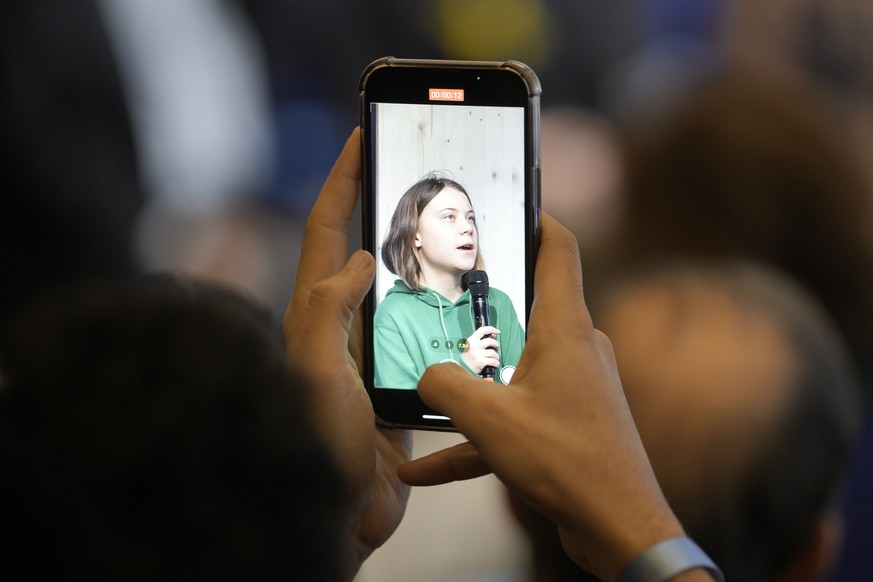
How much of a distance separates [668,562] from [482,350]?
35cm

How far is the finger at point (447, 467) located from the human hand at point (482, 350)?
0.28ft

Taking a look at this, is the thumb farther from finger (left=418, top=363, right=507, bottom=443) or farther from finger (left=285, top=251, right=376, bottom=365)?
finger (left=418, top=363, right=507, bottom=443)

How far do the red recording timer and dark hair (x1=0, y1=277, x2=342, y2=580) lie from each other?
604 mm

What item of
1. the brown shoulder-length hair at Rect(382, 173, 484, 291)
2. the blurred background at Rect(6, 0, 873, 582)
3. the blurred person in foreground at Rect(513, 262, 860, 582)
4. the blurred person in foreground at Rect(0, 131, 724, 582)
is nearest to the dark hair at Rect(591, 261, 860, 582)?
the blurred person in foreground at Rect(513, 262, 860, 582)

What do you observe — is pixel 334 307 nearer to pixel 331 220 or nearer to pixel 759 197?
pixel 331 220

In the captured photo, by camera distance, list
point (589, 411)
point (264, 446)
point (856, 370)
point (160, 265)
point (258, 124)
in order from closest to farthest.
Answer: point (264, 446), point (589, 411), point (856, 370), point (160, 265), point (258, 124)

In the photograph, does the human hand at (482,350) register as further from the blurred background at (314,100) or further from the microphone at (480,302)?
the blurred background at (314,100)

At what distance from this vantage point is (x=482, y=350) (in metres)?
1.00

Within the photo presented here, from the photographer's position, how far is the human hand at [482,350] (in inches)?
39.2

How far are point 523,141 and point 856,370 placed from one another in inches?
21.0

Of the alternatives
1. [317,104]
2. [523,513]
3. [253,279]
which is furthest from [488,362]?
[317,104]

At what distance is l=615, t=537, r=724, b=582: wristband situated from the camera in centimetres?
70

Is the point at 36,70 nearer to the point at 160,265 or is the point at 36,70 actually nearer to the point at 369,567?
the point at 160,265

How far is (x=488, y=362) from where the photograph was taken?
3.27ft
